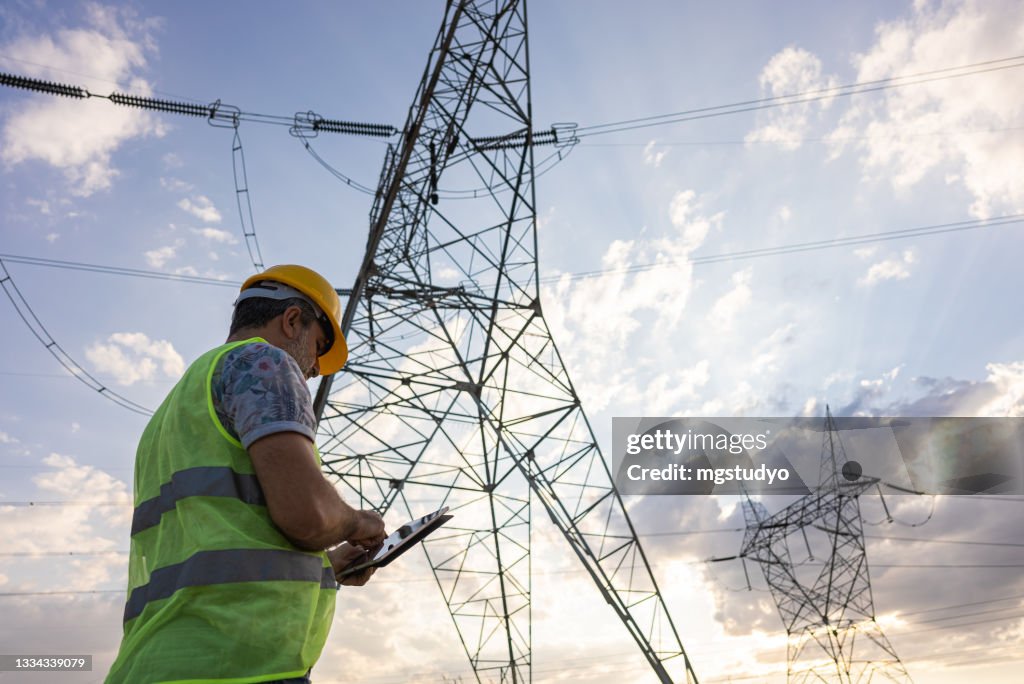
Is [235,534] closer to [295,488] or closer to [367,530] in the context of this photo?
[295,488]

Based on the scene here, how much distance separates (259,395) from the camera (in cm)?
152

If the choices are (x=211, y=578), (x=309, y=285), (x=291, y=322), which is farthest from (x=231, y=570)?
(x=309, y=285)

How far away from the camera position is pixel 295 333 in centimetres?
196

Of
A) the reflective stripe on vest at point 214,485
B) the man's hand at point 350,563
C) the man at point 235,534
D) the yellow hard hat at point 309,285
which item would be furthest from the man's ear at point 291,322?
the man's hand at point 350,563

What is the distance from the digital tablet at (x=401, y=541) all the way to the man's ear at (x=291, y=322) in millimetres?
608

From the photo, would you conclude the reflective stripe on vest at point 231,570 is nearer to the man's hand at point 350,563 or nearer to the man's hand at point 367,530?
the man's hand at point 367,530

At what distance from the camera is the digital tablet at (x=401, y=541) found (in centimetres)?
187

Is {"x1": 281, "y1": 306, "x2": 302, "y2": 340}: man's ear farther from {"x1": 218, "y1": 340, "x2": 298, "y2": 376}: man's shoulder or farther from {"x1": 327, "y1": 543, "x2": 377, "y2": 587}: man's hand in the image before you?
{"x1": 327, "y1": 543, "x2": 377, "y2": 587}: man's hand

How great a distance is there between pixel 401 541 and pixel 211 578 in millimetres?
529

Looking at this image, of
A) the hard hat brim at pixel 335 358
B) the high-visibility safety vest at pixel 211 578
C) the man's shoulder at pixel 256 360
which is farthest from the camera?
the hard hat brim at pixel 335 358

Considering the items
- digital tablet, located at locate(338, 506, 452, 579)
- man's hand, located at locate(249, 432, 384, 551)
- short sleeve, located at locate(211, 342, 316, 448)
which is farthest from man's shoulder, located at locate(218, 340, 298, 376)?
digital tablet, located at locate(338, 506, 452, 579)

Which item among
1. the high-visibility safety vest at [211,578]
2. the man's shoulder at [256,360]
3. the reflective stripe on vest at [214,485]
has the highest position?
the man's shoulder at [256,360]

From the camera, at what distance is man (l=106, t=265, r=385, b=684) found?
4.71 ft

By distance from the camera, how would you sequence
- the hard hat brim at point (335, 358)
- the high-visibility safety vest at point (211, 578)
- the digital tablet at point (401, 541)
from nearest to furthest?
the high-visibility safety vest at point (211, 578) → the digital tablet at point (401, 541) → the hard hat brim at point (335, 358)
